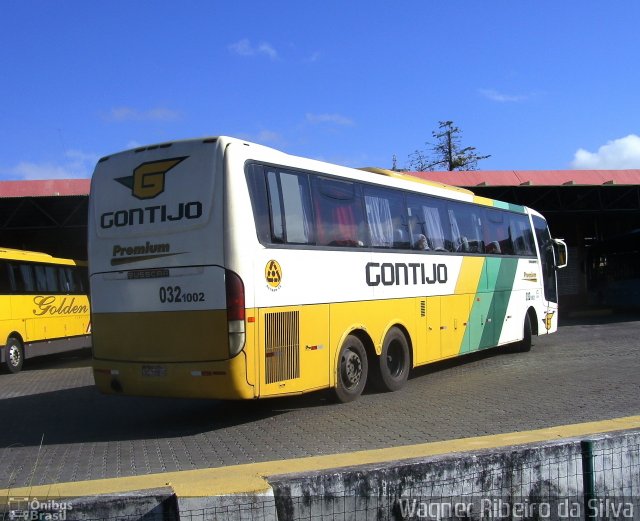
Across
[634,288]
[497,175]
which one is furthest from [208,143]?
[634,288]

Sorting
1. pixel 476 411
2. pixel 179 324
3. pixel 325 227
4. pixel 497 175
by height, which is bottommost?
pixel 476 411

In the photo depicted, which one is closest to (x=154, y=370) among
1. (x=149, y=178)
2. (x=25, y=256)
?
(x=149, y=178)

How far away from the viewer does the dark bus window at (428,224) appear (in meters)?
11.3

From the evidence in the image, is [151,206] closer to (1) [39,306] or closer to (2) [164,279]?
(2) [164,279]

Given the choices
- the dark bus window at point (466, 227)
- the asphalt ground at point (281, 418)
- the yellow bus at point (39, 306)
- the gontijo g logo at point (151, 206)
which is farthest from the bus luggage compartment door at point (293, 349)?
the yellow bus at point (39, 306)

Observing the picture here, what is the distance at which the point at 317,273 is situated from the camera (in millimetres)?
8867

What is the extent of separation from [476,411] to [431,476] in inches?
185

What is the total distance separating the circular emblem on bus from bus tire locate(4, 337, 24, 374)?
1057 cm

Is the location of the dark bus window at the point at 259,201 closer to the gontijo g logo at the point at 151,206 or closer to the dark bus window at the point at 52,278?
the gontijo g logo at the point at 151,206

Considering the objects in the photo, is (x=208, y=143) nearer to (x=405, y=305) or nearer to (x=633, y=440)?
(x=405, y=305)

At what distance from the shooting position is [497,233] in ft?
47.1

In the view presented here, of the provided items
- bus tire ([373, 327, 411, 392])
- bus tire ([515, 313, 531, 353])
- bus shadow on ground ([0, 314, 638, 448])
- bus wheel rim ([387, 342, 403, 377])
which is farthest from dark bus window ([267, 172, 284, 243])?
bus tire ([515, 313, 531, 353])

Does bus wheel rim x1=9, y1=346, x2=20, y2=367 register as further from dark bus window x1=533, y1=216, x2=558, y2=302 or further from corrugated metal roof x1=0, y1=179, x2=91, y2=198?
dark bus window x1=533, y1=216, x2=558, y2=302

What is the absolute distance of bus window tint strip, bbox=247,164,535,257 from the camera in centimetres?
827
